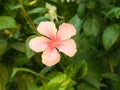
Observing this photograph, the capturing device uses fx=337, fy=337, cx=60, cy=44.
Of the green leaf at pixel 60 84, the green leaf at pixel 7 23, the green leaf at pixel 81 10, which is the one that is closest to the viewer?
the green leaf at pixel 60 84

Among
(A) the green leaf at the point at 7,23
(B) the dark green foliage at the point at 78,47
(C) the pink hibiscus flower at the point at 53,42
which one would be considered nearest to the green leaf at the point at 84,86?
(B) the dark green foliage at the point at 78,47

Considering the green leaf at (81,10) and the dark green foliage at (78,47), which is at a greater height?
the green leaf at (81,10)

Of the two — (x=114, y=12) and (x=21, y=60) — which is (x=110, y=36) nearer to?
(x=114, y=12)

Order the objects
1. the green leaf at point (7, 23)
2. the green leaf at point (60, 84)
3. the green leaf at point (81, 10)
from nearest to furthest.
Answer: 1. the green leaf at point (60, 84)
2. the green leaf at point (7, 23)
3. the green leaf at point (81, 10)

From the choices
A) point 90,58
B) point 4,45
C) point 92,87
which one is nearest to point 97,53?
point 90,58

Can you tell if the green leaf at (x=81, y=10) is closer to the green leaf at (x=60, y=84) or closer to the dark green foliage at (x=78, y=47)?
the dark green foliage at (x=78, y=47)

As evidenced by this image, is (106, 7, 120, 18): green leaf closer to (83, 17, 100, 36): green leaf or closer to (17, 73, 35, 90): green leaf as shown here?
(83, 17, 100, 36): green leaf

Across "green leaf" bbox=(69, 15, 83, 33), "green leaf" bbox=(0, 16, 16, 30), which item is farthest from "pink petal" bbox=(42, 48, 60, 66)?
"green leaf" bbox=(69, 15, 83, 33)
